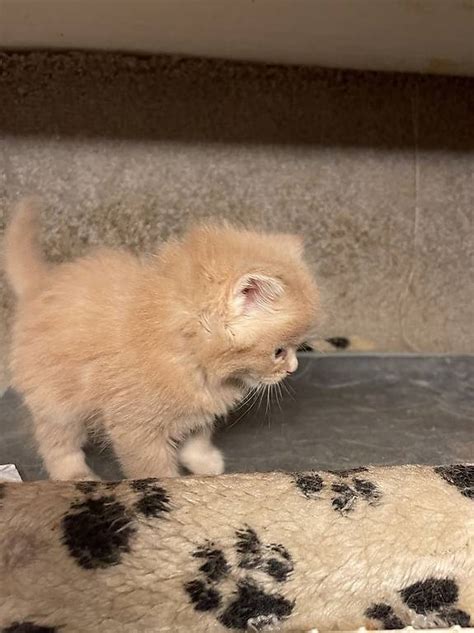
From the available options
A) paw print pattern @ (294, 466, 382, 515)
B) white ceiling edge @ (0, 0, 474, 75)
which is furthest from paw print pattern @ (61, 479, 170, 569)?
white ceiling edge @ (0, 0, 474, 75)

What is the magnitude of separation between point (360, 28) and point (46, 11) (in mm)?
552

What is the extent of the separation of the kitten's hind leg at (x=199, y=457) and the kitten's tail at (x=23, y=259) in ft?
1.30

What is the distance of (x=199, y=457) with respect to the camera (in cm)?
127

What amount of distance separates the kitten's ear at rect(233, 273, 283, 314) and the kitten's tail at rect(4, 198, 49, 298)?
39cm

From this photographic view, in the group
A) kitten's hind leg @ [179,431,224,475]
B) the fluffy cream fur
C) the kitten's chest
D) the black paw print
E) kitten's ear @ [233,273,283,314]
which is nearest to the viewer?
the fluffy cream fur

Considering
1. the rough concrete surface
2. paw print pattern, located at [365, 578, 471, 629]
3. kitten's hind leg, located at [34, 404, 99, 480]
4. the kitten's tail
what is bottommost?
paw print pattern, located at [365, 578, 471, 629]

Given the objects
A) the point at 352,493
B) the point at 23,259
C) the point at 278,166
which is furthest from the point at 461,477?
the point at 278,166

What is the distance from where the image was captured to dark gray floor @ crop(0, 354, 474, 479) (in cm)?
129

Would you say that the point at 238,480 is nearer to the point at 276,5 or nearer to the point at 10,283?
the point at 10,283

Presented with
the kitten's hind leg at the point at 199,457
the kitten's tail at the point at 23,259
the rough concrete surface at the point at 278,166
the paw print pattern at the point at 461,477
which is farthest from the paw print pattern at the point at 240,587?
the rough concrete surface at the point at 278,166

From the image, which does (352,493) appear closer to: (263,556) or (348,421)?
(263,556)

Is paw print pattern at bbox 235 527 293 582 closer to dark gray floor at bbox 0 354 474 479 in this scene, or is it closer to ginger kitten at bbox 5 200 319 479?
ginger kitten at bbox 5 200 319 479

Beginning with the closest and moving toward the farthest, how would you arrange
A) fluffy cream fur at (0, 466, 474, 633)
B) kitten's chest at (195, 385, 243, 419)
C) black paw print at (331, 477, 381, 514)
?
fluffy cream fur at (0, 466, 474, 633) → black paw print at (331, 477, 381, 514) → kitten's chest at (195, 385, 243, 419)

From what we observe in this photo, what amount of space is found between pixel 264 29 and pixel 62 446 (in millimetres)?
837
